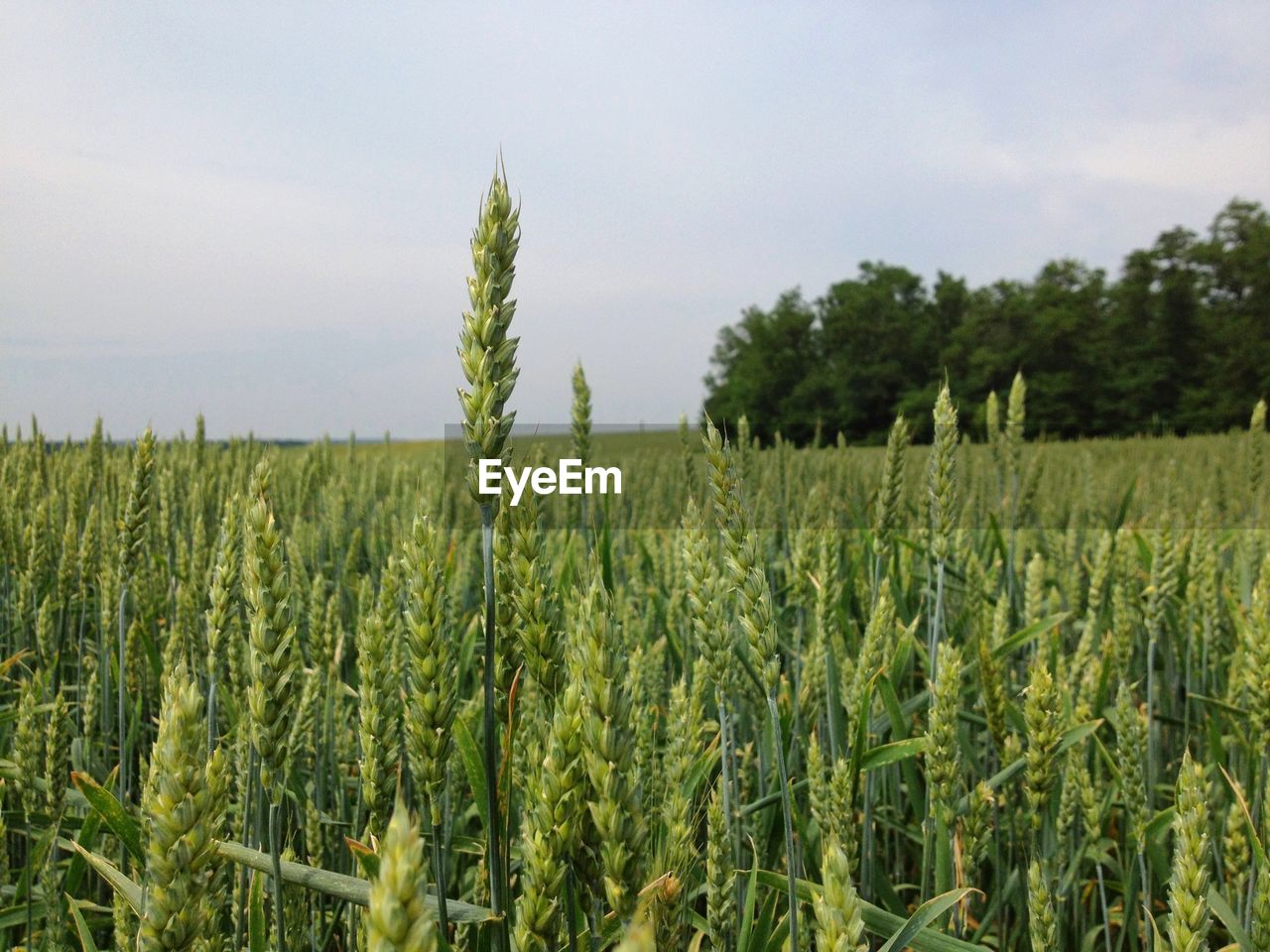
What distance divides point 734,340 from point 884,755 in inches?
2329

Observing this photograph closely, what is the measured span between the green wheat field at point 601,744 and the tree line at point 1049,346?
131 feet

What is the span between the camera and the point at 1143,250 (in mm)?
52312

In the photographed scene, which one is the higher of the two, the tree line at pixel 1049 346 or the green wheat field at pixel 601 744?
the tree line at pixel 1049 346

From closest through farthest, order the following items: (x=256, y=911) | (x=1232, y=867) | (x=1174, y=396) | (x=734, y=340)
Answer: (x=256, y=911), (x=1232, y=867), (x=1174, y=396), (x=734, y=340)

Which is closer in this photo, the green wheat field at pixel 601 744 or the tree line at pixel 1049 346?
the green wheat field at pixel 601 744

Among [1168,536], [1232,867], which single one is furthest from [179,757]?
[1168,536]

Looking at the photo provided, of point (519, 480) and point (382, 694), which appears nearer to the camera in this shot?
point (519, 480)

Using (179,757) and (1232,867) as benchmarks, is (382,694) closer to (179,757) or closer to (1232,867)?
(179,757)

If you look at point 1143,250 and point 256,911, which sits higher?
point 1143,250

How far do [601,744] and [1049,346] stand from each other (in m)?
54.8

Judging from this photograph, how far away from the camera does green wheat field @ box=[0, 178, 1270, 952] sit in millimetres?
837

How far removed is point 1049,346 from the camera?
4900cm

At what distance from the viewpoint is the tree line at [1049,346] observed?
148ft

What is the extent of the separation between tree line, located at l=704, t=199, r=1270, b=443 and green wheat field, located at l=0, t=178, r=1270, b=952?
131ft
